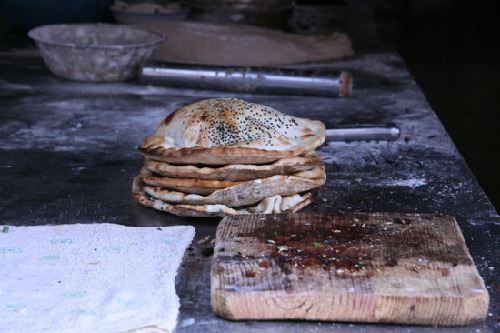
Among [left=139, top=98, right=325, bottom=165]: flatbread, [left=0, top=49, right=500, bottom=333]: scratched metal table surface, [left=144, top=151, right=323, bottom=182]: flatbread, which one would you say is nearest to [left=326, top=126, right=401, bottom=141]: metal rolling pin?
[left=0, top=49, right=500, bottom=333]: scratched metal table surface

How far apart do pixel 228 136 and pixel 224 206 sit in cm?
26

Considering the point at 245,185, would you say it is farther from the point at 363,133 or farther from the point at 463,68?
the point at 463,68

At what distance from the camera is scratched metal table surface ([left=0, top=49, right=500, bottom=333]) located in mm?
1944

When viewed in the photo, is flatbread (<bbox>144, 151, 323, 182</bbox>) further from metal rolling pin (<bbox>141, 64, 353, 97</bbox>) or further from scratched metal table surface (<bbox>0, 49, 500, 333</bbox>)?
metal rolling pin (<bbox>141, 64, 353, 97</bbox>)

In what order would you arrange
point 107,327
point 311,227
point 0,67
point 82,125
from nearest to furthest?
point 107,327
point 311,227
point 82,125
point 0,67

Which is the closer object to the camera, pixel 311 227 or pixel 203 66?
pixel 311 227

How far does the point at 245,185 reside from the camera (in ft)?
7.25

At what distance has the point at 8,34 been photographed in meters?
5.50

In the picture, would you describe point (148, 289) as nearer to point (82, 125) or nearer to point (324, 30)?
point (82, 125)

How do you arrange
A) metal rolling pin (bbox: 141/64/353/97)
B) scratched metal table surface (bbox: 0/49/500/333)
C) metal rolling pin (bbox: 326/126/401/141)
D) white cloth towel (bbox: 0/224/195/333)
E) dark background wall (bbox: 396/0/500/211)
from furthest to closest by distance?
dark background wall (bbox: 396/0/500/211) < metal rolling pin (bbox: 141/64/353/97) < metal rolling pin (bbox: 326/126/401/141) < scratched metal table surface (bbox: 0/49/500/333) < white cloth towel (bbox: 0/224/195/333)

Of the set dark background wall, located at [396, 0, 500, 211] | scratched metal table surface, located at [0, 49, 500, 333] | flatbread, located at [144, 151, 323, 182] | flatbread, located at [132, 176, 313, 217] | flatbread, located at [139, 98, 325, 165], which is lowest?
dark background wall, located at [396, 0, 500, 211]

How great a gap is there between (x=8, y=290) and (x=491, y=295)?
1.34 meters

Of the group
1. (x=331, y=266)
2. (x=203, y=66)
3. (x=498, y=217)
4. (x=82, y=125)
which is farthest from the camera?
(x=203, y=66)

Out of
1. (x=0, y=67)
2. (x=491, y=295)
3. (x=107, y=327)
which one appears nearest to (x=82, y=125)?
(x=0, y=67)
